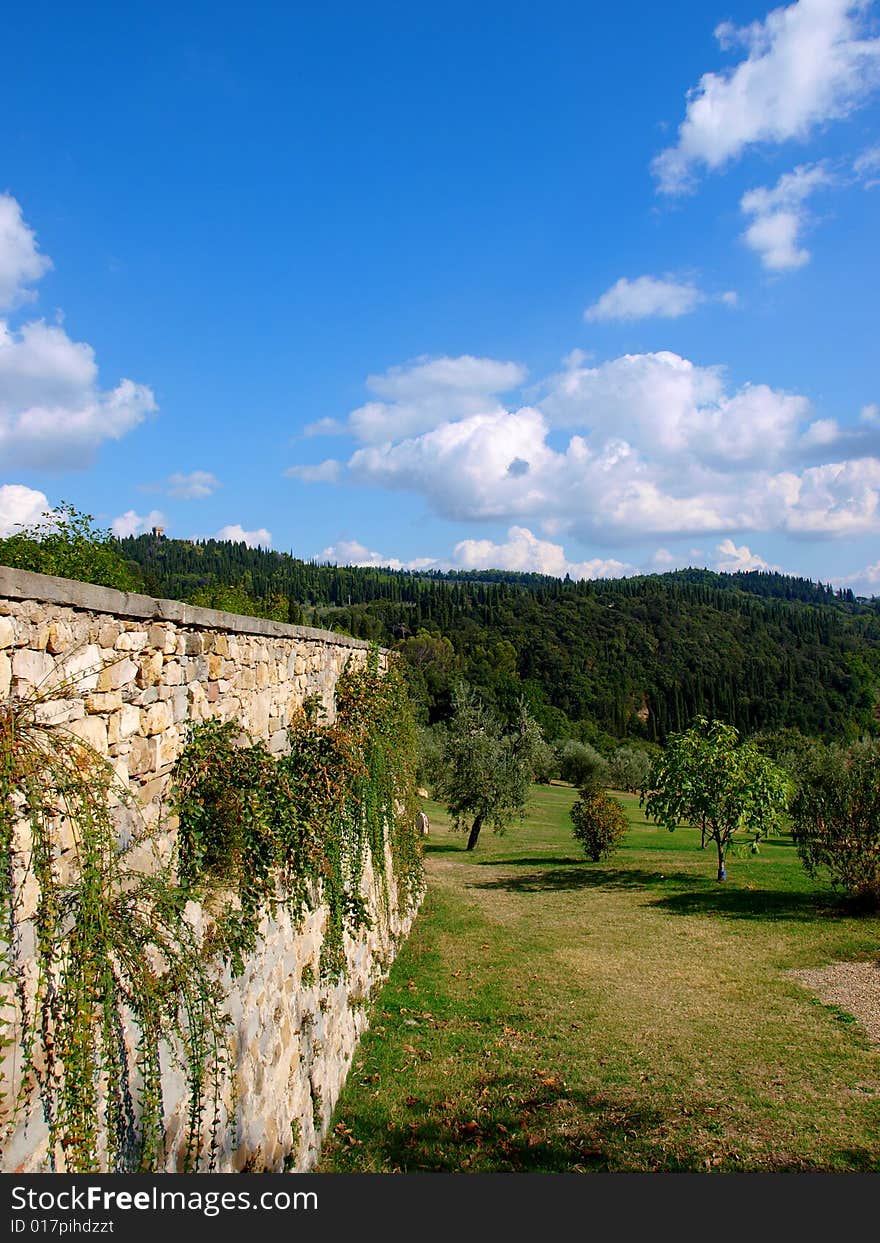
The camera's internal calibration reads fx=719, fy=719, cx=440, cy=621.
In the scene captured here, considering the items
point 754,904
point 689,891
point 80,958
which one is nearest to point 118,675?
point 80,958

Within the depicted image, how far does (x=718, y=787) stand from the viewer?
20.0 m

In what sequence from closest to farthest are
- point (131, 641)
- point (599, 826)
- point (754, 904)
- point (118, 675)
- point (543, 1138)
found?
point (118, 675), point (131, 641), point (543, 1138), point (754, 904), point (599, 826)

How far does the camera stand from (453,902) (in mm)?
16906

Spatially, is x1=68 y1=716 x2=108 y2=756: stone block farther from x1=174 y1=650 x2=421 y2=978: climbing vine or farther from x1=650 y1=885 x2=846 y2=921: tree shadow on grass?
x1=650 y1=885 x2=846 y2=921: tree shadow on grass

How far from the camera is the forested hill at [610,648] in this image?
10262cm

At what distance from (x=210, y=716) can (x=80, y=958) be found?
81.6 inches

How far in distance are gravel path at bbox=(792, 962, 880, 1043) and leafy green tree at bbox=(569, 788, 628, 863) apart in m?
11.7

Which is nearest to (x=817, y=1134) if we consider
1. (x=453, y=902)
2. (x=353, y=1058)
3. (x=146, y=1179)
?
(x=353, y=1058)

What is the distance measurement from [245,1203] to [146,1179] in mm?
782

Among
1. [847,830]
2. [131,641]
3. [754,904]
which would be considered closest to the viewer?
[131,641]

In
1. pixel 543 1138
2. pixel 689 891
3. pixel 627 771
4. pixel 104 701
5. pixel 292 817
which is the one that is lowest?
pixel 627 771

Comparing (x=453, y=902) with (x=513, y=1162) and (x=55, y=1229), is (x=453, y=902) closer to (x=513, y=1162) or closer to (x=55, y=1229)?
(x=513, y=1162)

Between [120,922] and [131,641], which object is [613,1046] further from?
[131,641]

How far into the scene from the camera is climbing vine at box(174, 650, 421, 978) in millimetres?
4551
